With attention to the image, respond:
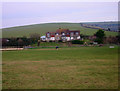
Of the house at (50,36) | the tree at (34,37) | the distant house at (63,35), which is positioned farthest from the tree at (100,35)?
the tree at (34,37)

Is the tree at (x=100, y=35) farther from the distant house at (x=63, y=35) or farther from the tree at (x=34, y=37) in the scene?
the tree at (x=34, y=37)

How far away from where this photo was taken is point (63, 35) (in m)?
43.9

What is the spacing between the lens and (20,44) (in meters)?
38.0

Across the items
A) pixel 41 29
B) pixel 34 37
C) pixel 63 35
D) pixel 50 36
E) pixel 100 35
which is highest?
pixel 41 29

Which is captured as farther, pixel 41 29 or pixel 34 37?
pixel 41 29

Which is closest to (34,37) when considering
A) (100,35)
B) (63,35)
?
(63,35)

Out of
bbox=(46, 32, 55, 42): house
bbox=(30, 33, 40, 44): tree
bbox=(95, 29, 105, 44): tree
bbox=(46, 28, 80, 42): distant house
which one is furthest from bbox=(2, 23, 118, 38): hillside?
bbox=(46, 32, 55, 42): house

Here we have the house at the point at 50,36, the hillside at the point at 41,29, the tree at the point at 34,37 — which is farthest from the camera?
the hillside at the point at 41,29

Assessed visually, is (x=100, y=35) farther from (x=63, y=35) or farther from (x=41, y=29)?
(x=41, y=29)

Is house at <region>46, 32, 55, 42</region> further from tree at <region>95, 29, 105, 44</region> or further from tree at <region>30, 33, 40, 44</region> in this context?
tree at <region>95, 29, 105, 44</region>

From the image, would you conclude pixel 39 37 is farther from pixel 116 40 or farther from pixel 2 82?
pixel 2 82

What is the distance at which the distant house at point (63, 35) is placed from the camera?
42781mm

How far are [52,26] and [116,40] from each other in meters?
19.0

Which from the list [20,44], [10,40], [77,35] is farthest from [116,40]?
[10,40]
